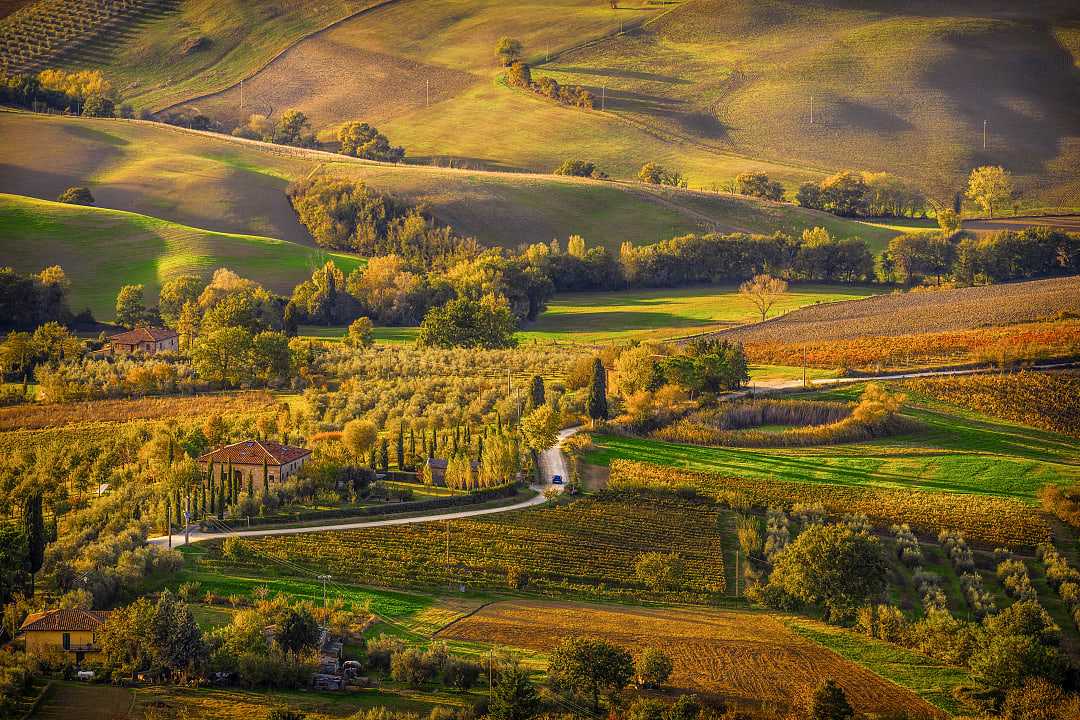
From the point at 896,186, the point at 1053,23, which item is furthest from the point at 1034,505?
the point at 1053,23

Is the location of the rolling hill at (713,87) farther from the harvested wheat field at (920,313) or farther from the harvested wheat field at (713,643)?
the harvested wheat field at (713,643)

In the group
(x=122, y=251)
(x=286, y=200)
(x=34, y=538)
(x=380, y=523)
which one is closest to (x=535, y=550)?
(x=380, y=523)

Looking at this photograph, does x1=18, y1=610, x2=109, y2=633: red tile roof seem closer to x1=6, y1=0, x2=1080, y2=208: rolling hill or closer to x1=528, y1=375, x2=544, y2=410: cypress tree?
x1=528, y1=375, x2=544, y2=410: cypress tree

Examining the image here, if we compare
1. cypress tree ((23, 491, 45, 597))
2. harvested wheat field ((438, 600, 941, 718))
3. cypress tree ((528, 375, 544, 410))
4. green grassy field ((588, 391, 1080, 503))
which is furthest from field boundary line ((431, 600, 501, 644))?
cypress tree ((528, 375, 544, 410))

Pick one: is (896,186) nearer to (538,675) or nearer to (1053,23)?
(1053,23)

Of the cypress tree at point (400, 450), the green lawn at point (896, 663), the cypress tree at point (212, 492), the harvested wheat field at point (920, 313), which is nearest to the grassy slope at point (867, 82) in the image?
the harvested wheat field at point (920, 313)

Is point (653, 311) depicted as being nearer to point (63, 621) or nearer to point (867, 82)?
point (63, 621)
